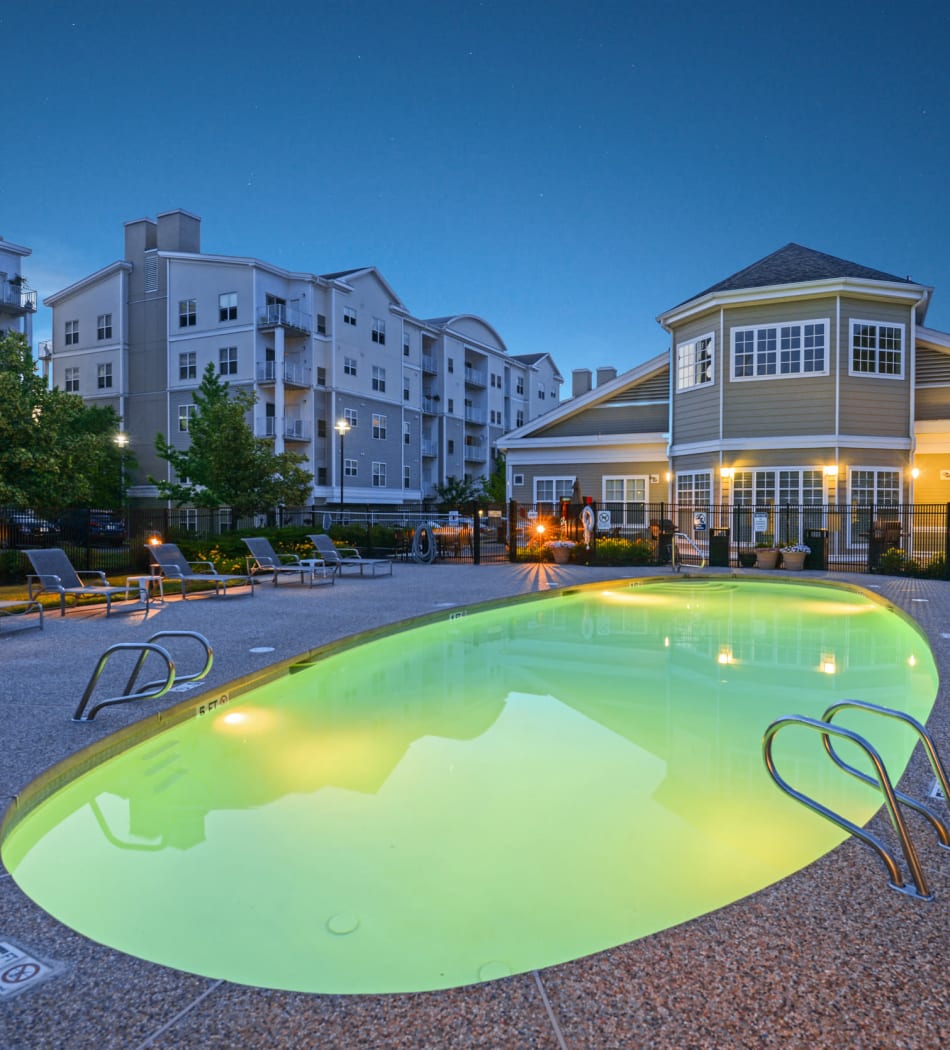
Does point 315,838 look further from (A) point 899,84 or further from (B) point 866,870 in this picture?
(A) point 899,84

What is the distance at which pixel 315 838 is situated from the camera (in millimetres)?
4883

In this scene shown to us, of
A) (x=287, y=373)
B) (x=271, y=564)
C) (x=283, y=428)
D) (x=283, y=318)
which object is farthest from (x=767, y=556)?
(x=283, y=318)

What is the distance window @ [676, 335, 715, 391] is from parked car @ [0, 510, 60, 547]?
19730 millimetres

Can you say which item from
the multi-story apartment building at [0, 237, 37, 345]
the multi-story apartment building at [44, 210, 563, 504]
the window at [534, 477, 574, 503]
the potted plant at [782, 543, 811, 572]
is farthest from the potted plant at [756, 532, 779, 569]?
the multi-story apartment building at [0, 237, 37, 345]

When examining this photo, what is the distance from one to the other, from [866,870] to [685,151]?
160 feet

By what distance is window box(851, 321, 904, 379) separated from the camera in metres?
23.0

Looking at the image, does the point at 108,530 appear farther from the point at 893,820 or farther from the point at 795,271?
the point at 795,271

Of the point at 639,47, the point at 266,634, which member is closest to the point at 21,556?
the point at 266,634

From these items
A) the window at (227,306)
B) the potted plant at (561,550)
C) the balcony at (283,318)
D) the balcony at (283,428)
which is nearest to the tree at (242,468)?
the potted plant at (561,550)

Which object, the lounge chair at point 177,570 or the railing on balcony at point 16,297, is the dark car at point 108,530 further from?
the railing on balcony at point 16,297

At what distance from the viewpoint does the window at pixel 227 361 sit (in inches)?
1531

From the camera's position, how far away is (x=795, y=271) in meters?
23.9

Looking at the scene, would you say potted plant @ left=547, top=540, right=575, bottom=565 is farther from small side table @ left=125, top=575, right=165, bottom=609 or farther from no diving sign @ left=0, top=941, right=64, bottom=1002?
no diving sign @ left=0, top=941, right=64, bottom=1002

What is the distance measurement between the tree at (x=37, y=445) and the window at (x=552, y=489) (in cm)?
1567
